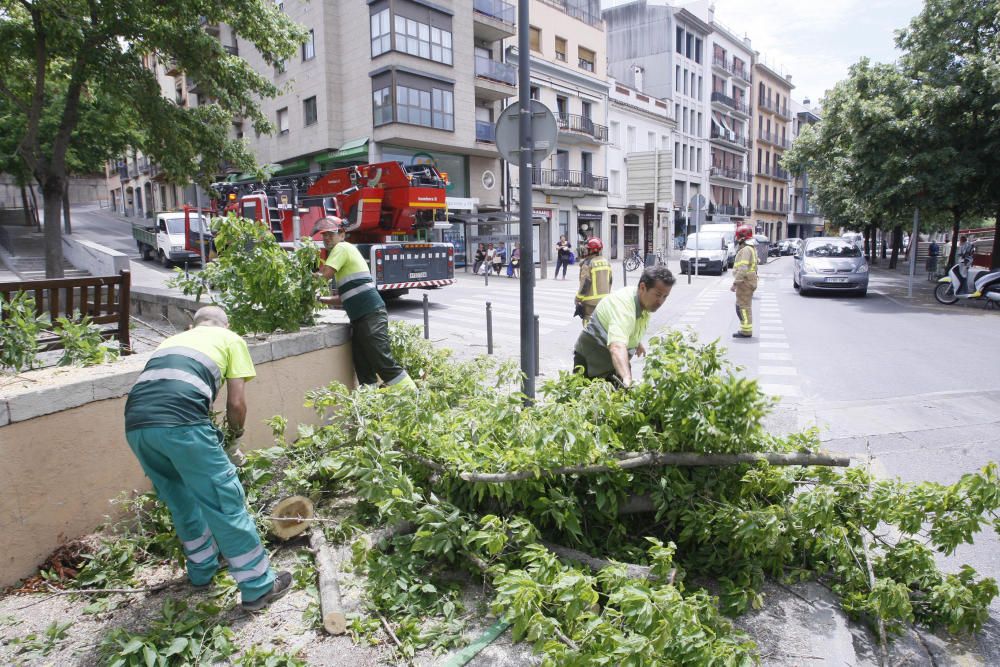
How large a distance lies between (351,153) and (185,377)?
2483 cm

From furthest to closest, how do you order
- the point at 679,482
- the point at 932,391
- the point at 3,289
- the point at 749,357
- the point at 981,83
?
the point at 981,83 → the point at 749,357 → the point at 932,391 → the point at 3,289 → the point at 679,482

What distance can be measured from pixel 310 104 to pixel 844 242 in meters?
22.1

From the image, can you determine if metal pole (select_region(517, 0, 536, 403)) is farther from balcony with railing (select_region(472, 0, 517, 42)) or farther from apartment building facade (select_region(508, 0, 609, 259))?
apartment building facade (select_region(508, 0, 609, 259))

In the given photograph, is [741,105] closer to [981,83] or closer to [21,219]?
[981,83]

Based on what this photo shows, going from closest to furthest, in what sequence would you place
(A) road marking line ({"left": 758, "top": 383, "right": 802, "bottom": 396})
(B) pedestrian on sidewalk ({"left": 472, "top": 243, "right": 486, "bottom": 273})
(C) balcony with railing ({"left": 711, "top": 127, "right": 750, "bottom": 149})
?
(A) road marking line ({"left": 758, "top": 383, "right": 802, "bottom": 396}) → (B) pedestrian on sidewalk ({"left": 472, "top": 243, "right": 486, "bottom": 273}) → (C) balcony with railing ({"left": 711, "top": 127, "right": 750, "bottom": 149})

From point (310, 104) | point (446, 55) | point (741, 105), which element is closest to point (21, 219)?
point (310, 104)

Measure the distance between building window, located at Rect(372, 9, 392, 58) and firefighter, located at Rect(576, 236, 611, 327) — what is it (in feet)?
66.8

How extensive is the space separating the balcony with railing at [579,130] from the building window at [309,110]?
12.7 meters

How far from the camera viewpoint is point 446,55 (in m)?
27.0

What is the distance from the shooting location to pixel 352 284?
507 cm

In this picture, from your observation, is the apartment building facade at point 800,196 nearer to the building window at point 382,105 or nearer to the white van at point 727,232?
the white van at point 727,232

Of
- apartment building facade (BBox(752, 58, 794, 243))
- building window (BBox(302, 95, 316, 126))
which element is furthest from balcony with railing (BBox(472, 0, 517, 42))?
apartment building facade (BBox(752, 58, 794, 243))

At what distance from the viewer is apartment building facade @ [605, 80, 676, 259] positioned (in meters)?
39.6

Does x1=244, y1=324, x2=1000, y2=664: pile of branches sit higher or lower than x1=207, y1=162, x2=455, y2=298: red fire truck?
lower
